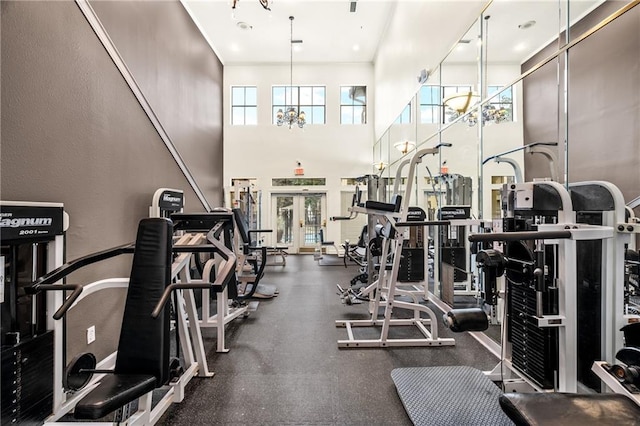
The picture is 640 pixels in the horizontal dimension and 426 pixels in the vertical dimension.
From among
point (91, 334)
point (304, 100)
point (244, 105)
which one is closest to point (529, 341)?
point (91, 334)

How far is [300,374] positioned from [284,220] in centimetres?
737

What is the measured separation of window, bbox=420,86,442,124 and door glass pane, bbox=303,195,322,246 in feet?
16.3

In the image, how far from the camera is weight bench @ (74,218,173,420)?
139 centimetres

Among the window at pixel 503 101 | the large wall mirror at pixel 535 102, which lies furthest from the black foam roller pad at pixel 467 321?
the window at pixel 503 101

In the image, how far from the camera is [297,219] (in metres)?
9.70

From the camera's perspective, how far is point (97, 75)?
8.95 ft

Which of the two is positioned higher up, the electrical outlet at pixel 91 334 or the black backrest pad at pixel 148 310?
the black backrest pad at pixel 148 310

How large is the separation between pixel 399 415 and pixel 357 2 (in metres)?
7.62

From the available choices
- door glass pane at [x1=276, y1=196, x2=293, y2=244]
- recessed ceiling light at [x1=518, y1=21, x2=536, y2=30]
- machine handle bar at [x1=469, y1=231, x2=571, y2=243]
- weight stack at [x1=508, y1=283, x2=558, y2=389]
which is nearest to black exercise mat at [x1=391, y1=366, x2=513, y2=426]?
weight stack at [x1=508, y1=283, x2=558, y2=389]

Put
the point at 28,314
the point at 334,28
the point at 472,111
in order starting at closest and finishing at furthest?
the point at 28,314 < the point at 472,111 < the point at 334,28

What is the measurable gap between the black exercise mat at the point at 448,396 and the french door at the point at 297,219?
733cm

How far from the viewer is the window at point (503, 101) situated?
3.22m

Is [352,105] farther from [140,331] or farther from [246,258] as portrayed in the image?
[140,331]

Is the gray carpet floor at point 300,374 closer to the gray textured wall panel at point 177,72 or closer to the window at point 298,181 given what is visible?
the gray textured wall panel at point 177,72
